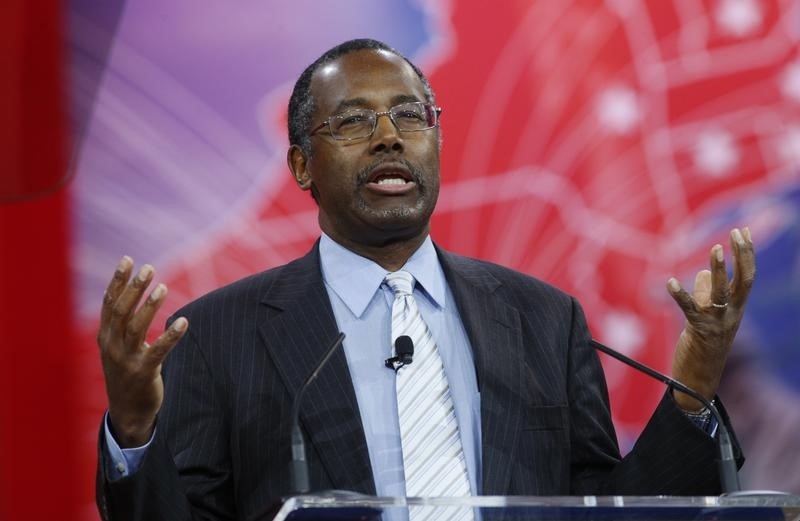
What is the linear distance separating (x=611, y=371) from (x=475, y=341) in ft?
3.25

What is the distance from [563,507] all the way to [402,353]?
64cm

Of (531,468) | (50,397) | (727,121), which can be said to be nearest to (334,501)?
(531,468)

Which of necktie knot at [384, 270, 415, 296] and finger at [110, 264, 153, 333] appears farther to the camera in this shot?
necktie knot at [384, 270, 415, 296]

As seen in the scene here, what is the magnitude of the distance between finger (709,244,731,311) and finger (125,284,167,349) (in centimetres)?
87

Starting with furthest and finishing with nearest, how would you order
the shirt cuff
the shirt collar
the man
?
the shirt collar
the man
the shirt cuff

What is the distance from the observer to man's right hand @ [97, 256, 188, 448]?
1.70 metres

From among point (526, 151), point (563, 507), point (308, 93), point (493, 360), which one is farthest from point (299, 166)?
Answer: point (563, 507)

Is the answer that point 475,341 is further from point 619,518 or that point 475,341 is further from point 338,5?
point 338,5

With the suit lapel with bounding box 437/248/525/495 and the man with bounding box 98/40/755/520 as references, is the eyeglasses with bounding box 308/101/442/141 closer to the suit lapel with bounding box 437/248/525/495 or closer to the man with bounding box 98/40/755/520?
the man with bounding box 98/40/755/520

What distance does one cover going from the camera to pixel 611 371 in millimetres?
3111

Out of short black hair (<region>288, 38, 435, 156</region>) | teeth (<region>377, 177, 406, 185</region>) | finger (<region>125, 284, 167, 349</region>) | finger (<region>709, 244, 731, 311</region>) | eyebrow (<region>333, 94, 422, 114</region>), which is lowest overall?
finger (<region>125, 284, 167, 349</region>)

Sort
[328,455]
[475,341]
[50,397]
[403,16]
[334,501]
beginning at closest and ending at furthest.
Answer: [334,501] → [328,455] → [475,341] → [50,397] → [403,16]

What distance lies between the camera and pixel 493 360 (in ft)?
7.23

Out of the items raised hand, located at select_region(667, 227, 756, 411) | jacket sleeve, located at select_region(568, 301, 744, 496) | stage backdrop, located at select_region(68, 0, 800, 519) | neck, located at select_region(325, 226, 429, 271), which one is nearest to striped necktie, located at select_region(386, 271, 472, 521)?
neck, located at select_region(325, 226, 429, 271)
